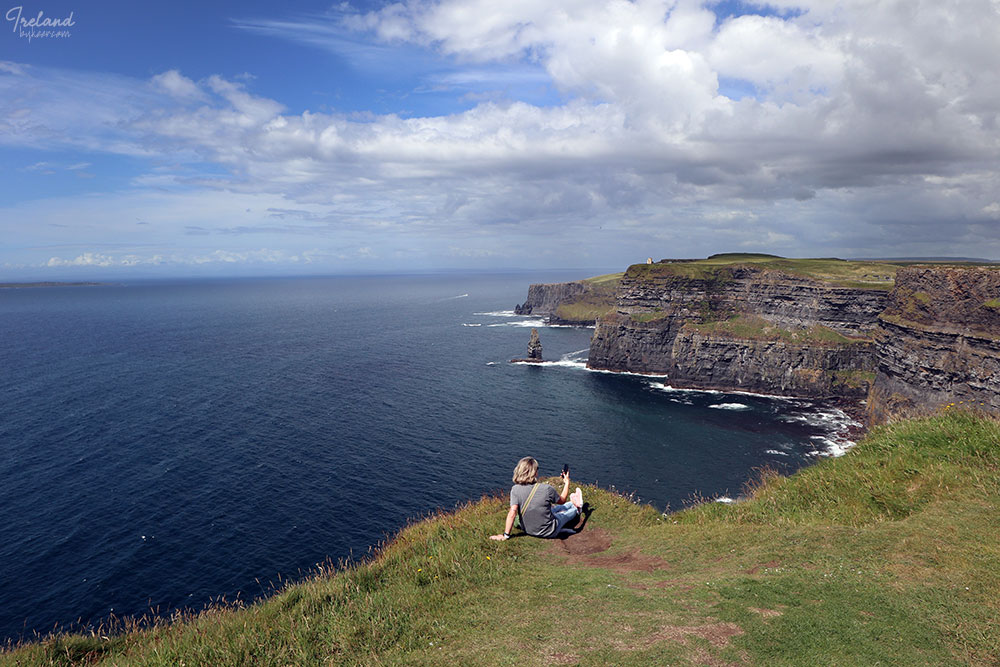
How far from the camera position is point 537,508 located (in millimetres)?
13891

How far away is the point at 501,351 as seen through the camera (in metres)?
129

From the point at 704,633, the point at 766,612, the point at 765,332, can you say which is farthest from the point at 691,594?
the point at 765,332

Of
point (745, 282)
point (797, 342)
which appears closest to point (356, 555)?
point (797, 342)

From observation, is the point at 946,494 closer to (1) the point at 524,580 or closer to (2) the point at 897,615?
(2) the point at 897,615

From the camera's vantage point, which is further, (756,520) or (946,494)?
(756,520)

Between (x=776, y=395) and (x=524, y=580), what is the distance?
313 ft

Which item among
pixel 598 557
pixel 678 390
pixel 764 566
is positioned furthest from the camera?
pixel 678 390

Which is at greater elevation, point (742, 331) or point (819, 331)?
point (819, 331)

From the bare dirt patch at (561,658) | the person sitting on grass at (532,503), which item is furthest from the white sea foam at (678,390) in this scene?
the bare dirt patch at (561,658)

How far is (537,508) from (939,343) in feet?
231

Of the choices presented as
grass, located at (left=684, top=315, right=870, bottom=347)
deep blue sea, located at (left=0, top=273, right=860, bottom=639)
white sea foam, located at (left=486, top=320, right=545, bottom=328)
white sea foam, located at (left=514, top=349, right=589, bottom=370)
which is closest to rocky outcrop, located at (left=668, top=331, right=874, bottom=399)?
grass, located at (left=684, top=315, right=870, bottom=347)

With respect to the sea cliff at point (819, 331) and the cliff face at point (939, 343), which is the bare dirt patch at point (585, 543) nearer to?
the cliff face at point (939, 343)

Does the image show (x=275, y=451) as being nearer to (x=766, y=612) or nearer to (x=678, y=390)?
(x=766, y=612)

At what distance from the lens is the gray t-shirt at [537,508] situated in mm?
13875
